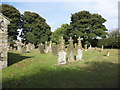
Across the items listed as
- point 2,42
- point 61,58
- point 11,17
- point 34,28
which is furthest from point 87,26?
point 2,42

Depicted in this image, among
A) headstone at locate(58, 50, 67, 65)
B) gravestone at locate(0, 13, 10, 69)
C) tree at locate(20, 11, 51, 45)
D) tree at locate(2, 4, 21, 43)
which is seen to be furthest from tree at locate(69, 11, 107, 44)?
gravestone at locate(0, 13, 10, 69)

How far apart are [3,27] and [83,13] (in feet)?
114

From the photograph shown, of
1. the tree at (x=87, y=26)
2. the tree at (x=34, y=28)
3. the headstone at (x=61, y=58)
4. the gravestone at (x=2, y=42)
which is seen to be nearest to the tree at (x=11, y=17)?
the tree at (x=34, y=28)

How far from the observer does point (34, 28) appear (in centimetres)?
4456

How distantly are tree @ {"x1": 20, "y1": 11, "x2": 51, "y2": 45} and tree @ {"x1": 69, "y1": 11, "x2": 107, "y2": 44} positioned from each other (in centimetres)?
1097

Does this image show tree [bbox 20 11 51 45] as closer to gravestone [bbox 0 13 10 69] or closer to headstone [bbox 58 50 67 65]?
headstone [bbox 58 50 67 65]

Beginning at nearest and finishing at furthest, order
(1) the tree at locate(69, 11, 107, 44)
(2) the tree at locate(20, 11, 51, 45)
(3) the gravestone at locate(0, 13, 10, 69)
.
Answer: (3) the gravestone at locate(0, 13, 10, 69) < (1) the tree at locate(69, 11, 107, 44) < (2) the tree at locate(20, 11, 51, 45)

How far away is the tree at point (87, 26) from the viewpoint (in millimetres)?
38156

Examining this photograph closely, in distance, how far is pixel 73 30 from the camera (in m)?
41.6

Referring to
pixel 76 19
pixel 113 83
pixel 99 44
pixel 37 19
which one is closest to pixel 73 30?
pixel 76 19

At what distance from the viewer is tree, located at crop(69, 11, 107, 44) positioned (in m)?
38.2

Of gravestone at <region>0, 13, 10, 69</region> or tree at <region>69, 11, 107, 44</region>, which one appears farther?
tree at <region>69, 11, 107, 44</region>

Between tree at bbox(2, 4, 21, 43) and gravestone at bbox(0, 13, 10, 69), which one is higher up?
tree at bbox(2, 4, 21, 43)

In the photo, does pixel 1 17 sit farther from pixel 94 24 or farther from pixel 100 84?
pixel 94 24
